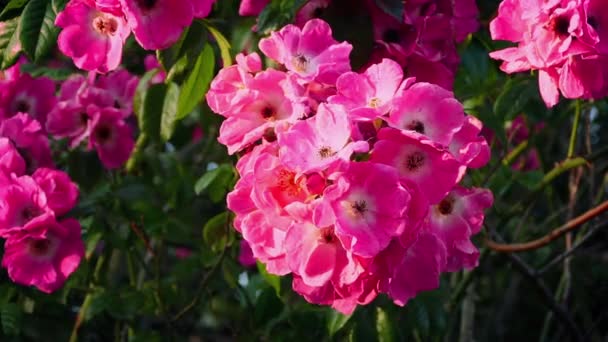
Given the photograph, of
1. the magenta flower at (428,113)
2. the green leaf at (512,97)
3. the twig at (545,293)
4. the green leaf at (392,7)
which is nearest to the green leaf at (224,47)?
the green leaf at (392,7)

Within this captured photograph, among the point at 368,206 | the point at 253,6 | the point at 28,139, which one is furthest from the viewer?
the point at 28,139

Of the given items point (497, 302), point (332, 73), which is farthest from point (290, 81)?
point (497, 302)

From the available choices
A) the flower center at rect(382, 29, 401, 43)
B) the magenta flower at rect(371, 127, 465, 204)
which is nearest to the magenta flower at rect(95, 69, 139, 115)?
the flower center at rect(382, 29, 401, 43)

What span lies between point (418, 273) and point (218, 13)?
26.2 inches

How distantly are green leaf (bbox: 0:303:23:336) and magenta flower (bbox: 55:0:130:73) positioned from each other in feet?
2.00

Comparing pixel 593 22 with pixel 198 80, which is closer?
pixel 593 22

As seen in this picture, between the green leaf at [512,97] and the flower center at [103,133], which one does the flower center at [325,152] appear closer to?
the green leaf at [512,97]

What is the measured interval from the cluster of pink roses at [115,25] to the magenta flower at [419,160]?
14.2 inches

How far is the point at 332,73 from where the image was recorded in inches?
52.1

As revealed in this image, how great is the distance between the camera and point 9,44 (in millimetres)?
1547

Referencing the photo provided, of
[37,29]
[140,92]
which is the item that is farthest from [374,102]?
[140,92]

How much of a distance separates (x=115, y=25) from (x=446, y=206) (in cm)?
51

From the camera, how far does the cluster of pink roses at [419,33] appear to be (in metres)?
1.49

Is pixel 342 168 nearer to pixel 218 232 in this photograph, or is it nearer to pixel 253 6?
pixel 253 6
